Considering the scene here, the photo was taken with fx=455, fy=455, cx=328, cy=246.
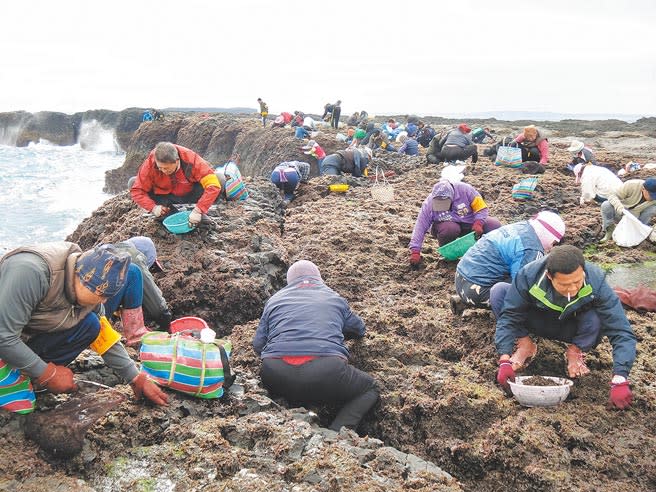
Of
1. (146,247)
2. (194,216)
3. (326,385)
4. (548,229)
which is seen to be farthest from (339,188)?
(326,385)

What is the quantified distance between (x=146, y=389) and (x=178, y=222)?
2966mm

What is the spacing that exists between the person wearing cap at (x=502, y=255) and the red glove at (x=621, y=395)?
3.38 feet

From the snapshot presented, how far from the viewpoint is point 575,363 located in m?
3.32

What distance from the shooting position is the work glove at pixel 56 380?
2503 mm

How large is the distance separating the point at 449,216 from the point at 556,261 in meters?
2.54

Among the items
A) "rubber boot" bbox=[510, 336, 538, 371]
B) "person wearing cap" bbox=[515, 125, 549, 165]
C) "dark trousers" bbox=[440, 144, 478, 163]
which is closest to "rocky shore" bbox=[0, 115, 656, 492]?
"rubber boot" bbox=[510, 336, 538, 371]

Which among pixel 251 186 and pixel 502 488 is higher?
pixel 251 186

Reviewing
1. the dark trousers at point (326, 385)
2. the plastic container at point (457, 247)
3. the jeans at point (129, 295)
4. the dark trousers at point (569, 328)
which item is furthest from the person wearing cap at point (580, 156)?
the jeans at point (129, 295)

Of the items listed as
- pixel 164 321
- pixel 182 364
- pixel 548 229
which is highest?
pixel 548 229

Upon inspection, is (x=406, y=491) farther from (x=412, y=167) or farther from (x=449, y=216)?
(x=412, y=167)

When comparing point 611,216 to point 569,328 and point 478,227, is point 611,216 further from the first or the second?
point 569,328

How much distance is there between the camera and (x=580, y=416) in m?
2.96

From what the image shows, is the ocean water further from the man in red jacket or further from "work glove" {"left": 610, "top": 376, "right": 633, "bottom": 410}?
"work glove" {"left": 610, "top": 376, "right": 633, "bottom": 410}

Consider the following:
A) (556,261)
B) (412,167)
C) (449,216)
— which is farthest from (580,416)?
(412,167)
